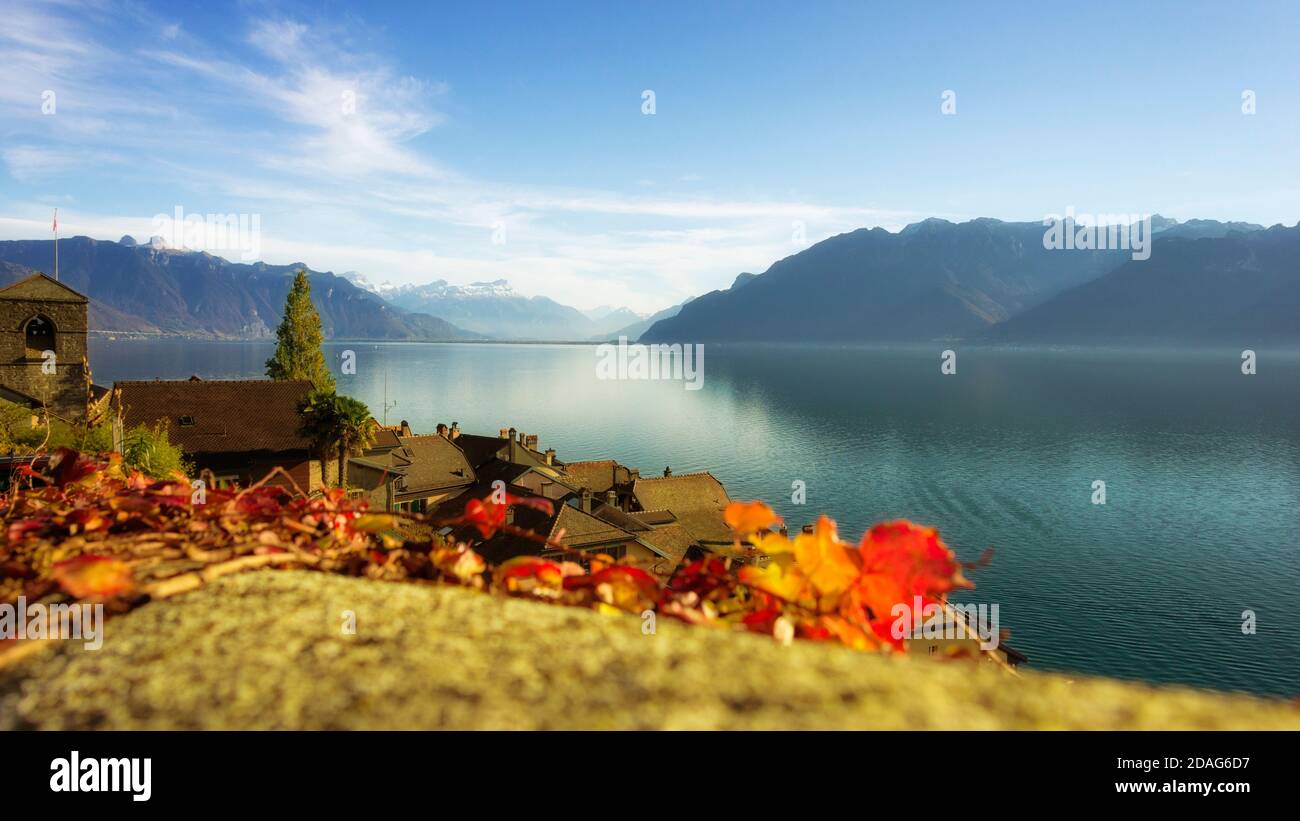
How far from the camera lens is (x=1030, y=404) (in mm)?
135375

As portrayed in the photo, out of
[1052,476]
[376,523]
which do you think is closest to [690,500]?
[376,523]

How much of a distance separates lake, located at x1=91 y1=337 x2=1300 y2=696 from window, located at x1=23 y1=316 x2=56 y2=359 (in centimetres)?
4658

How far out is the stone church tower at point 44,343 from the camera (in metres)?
32.2

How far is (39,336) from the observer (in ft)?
108

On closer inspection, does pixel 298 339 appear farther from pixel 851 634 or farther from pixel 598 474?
pixel 851 634

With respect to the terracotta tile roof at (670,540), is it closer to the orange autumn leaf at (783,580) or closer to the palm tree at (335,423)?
the palm tree at (335,423)

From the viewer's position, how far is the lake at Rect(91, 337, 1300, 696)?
39.8 metres

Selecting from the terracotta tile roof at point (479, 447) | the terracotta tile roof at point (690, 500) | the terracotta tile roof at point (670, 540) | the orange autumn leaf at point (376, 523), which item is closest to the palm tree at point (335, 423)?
the terracotta tile roof at point (670, 540)

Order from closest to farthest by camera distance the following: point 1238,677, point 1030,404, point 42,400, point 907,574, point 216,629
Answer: point 216,629
point 907,574
point 42,400
point 1238,677
point 1030,404

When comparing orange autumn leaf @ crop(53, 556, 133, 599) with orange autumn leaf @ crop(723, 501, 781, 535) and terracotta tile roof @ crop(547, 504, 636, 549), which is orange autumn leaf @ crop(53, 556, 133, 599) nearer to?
orange autumn leaf @ crop(723, 501, 781, 535)
